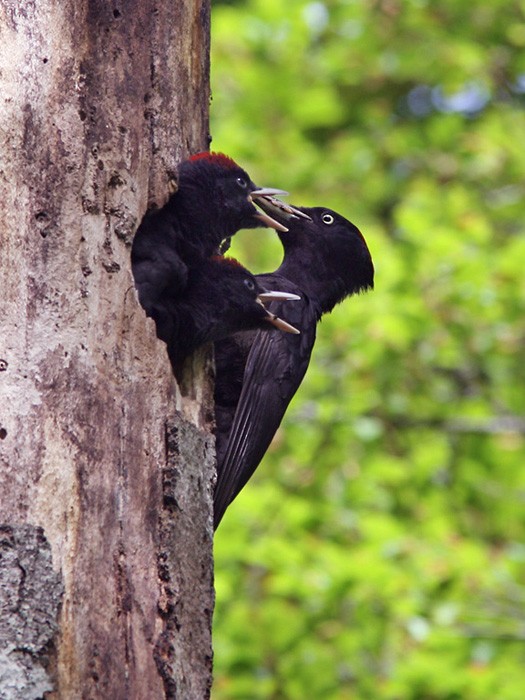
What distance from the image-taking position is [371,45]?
965cm

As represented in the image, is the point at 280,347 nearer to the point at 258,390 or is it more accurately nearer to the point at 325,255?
the point at 258,390

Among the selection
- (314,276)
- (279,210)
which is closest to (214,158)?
(279,210)

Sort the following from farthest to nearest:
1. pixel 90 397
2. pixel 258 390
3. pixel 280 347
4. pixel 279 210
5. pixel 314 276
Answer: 1. pixel 314 276
2. pixel 279 210
3. pixel 280 347
4. pixel 258 390
5. pixel 90 397

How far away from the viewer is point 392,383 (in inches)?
303

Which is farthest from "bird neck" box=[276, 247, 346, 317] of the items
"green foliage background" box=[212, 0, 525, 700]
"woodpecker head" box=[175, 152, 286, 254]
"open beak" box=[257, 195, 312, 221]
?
"green foliage background" box=[212, 0, 525, 700]

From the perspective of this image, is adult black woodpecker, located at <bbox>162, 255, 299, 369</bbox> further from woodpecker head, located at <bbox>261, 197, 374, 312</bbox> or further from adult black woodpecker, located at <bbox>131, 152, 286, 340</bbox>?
woodpecker head, located at <bbox>261, 197, 374, 312</bbox>

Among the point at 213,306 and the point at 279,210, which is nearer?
the point at 213,306

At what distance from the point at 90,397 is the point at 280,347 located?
183cm

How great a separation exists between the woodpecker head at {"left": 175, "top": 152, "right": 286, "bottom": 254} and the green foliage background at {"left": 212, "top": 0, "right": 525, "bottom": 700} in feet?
10.3

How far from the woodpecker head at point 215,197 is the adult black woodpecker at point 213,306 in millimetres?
102

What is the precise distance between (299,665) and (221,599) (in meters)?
0.59

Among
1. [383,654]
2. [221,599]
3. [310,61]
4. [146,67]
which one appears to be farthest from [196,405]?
[310,61]

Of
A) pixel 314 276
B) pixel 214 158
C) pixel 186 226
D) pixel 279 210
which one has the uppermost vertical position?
pixel 279 210

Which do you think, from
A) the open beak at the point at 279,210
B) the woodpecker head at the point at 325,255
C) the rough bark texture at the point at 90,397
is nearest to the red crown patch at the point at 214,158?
the rough bark texture at the point at 90,397
